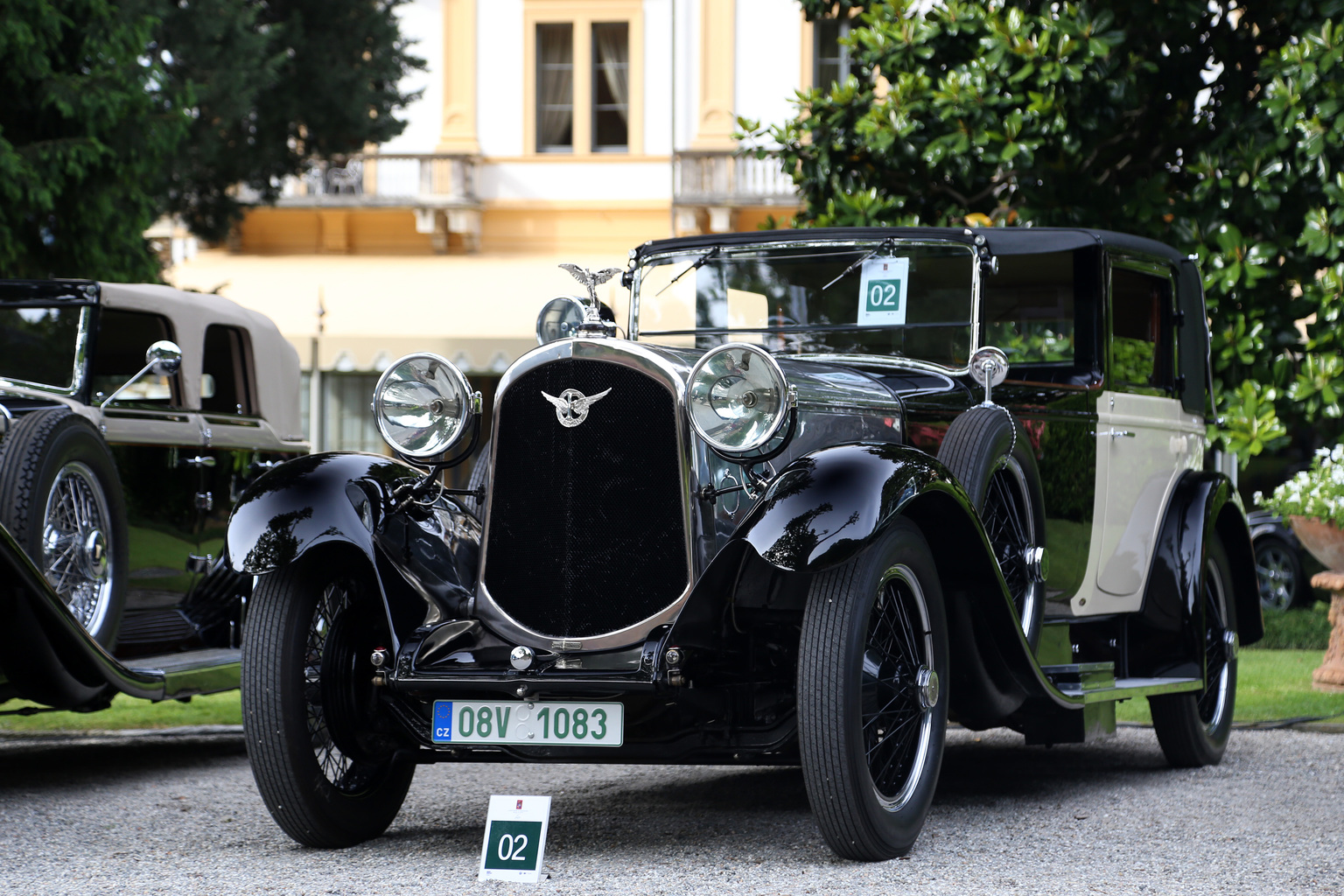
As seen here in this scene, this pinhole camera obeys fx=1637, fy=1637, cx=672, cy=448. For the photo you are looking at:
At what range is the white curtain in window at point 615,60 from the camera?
69.7 ft

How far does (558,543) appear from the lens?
441cm

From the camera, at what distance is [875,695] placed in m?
4.27

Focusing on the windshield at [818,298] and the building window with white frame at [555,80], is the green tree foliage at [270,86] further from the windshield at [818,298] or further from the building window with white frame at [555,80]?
the windshield at [818,298]

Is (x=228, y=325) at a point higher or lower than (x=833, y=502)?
higher

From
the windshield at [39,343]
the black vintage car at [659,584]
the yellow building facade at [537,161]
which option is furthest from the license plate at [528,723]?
the yellow building facade at [537,161]

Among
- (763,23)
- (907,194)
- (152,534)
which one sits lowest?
(152,534)

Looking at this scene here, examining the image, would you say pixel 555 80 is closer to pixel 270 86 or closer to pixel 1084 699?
pixel 270 86

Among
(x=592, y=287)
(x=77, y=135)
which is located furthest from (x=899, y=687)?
(x=77, y=135)

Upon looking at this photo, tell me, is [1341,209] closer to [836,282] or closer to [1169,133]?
[1169,133]

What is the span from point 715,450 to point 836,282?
5.76ft

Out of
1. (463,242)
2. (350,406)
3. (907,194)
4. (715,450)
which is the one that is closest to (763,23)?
(463,242)

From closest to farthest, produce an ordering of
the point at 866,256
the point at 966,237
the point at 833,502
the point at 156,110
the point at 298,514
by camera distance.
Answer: the point at 833,502 < the point at 298,514 < the point at 966,237 < the point at 866,256 < the point at 156,110

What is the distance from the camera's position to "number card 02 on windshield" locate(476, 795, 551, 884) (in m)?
4.05

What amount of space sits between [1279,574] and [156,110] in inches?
395
